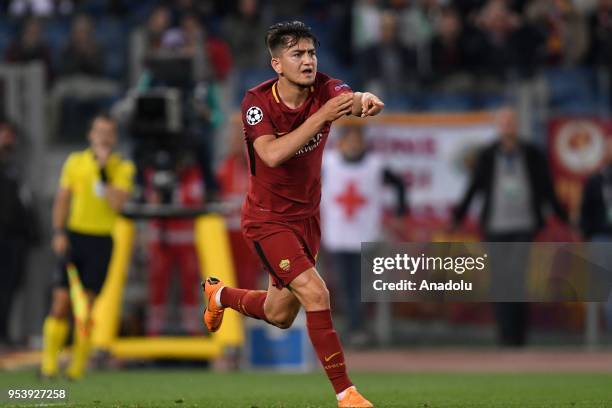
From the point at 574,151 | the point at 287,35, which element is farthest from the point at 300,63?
the point at 574,151

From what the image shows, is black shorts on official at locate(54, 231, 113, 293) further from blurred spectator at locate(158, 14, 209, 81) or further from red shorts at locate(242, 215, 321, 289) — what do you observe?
red shorts at locate(242, 215, 321, 289)

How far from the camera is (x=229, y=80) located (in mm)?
16594

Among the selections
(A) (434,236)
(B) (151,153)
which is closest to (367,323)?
(A) (434,236)

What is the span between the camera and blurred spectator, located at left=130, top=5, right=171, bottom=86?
16.7 metres

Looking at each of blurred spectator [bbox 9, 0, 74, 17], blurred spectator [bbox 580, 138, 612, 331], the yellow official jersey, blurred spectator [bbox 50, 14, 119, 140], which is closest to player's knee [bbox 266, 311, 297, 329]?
the yellow official jersey

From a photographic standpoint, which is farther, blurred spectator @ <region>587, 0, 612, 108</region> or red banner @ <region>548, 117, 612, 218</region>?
blurred spectator @ <region>587, 0, 612, 108</region>

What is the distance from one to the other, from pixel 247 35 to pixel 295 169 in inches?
385

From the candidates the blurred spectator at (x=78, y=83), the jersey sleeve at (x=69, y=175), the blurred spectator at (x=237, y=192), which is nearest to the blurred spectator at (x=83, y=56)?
the blurred spectator at (x=78, y=83)

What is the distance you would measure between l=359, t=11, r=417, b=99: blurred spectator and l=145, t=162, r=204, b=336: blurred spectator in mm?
3026

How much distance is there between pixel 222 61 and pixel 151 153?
303 cm

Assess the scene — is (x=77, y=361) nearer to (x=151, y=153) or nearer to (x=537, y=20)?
(x=151, y=153)

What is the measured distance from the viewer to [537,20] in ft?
58.3

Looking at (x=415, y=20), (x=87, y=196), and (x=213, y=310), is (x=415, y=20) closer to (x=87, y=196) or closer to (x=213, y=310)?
(x=87, y=196)

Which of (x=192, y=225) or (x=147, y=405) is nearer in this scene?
(x=147, y=405)
